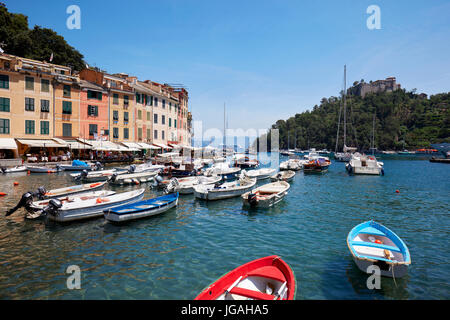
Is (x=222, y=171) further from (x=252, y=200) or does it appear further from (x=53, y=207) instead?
(x=53, y=207)

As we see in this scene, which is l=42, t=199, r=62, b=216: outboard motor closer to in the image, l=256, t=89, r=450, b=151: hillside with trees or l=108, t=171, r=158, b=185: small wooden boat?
l=108, t=171, r=158, b=185: small wooden boat

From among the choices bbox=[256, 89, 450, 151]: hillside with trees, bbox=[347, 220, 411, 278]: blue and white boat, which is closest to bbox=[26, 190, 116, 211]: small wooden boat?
bbox=[347, 220, 411, 278]: blue and white boat

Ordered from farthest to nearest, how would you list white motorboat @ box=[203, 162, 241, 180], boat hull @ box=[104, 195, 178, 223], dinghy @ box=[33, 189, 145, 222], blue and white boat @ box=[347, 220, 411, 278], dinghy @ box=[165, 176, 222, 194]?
1. white motorboat @ box=[203, 162, 241, 180]
2. dinghy @ box=[165, 176, 222, 194]
3. boat hull @ box=[104, 195, 178, 223]
4. dinghy @ box=[33, 189, 145, 222]
5. blue and white boat @ box=[347, 220, 411, 278]

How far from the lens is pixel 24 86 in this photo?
36875 millimetres

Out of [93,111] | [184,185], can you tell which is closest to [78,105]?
[93,111]

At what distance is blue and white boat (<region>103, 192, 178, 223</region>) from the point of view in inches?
583

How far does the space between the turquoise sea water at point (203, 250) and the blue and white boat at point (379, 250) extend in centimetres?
58

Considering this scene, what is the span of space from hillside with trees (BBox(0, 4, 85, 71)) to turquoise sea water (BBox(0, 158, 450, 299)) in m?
42.3

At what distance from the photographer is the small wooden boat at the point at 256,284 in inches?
275

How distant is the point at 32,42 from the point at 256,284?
62.7 m

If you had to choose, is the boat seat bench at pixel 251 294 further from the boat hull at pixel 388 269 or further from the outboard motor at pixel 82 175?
the outboard motor at pixel 82 175

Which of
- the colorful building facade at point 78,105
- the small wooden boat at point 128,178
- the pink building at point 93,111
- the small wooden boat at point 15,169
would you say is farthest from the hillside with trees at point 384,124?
the small wooden boat at point 15,169

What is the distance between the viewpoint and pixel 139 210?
15711mm

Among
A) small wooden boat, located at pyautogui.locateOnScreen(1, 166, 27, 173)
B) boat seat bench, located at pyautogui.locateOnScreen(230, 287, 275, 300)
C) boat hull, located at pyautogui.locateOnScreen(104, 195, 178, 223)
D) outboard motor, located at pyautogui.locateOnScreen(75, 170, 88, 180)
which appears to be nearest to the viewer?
boat seat bench, located at pyautogui.locateOnScreen(230, 287, 275, 300)
